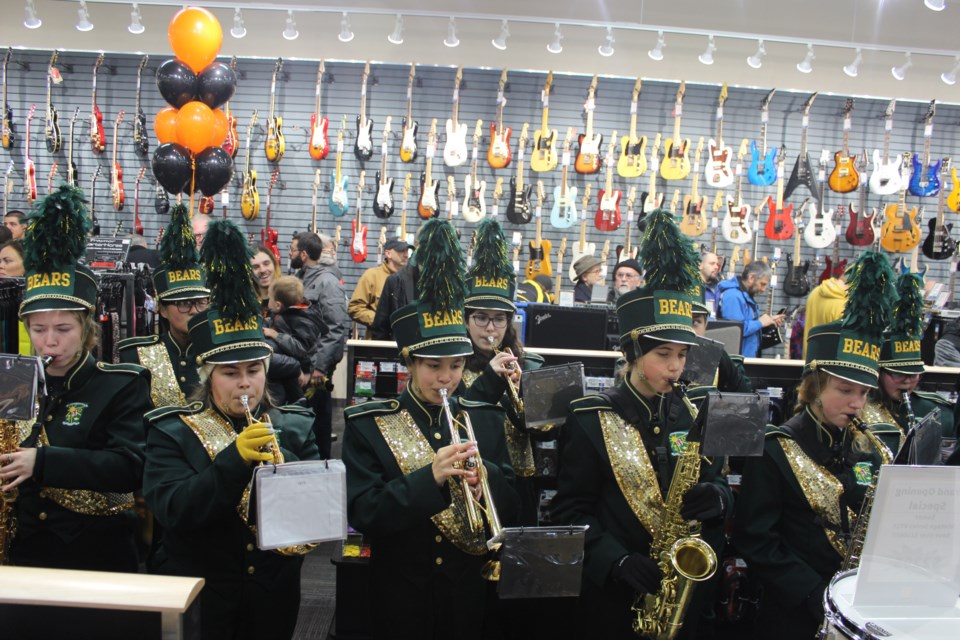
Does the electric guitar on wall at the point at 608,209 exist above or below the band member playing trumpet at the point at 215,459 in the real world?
above

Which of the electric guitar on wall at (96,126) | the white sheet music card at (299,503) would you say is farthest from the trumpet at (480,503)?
the electric guitar on wall at (96,126)

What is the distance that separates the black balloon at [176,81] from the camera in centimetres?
669

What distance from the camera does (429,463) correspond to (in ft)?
8.02

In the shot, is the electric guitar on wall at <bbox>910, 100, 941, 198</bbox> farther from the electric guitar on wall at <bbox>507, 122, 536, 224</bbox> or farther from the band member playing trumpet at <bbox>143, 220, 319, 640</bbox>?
the band member playing trumpet at <bbox>143, 220, 319, 640</bbox>

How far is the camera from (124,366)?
2750mm

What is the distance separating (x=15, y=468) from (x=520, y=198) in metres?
7.50

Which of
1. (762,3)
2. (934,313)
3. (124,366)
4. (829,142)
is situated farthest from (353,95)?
(124,366)

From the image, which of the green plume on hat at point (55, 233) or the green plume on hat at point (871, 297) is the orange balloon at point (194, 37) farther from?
the green plume on hat at point (871, 297)

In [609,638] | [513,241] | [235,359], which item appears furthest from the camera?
[513,241]

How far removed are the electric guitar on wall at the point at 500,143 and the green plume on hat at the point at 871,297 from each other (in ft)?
22.2

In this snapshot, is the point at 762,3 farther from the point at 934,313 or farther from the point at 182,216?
the point at 182,216

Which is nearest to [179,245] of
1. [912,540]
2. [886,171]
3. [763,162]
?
[912,540]

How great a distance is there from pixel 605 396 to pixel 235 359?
4.04 ft

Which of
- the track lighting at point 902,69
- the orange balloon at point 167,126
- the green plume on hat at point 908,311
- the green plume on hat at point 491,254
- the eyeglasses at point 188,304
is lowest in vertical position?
the eyeglasses at point 188,304
